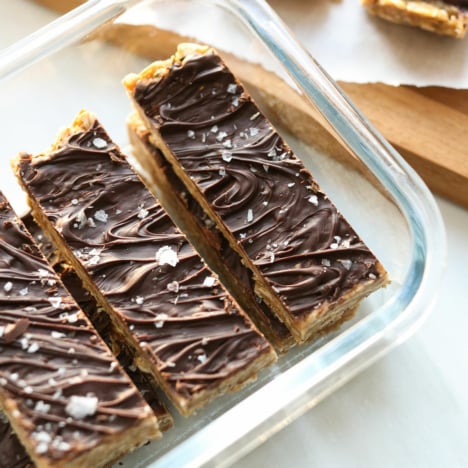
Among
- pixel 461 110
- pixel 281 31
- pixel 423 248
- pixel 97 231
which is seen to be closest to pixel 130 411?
pixel 97 231

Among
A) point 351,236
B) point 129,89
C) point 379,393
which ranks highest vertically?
point 129,89

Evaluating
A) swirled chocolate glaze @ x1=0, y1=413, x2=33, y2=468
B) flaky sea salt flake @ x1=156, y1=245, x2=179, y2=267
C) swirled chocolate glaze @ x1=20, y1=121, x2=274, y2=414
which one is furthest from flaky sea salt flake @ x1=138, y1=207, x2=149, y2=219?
swirled chocolate glaze @ x1=0, y1=413, x2=33, y2=468

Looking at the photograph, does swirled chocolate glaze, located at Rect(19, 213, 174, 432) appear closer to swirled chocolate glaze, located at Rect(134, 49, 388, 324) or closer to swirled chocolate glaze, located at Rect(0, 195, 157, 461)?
swirled chocolate glaze, located at Rect(0, 195, 157, 461)

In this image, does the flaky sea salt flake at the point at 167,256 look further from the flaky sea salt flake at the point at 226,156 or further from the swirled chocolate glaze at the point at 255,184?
the flaky sea salt flake at the point at 226,156

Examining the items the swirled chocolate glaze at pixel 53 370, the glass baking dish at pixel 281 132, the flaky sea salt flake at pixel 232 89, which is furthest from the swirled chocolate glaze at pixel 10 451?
the flaky sea salt flake at pixel 232 89

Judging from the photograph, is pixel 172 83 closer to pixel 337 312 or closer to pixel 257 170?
pixel 257 170

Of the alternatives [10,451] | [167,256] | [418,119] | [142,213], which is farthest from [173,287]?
[418,119]

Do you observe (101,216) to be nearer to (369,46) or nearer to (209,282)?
(209,282)
